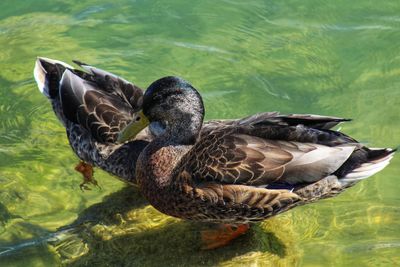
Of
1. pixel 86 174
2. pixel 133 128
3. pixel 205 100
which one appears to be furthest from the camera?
pixel 205 100

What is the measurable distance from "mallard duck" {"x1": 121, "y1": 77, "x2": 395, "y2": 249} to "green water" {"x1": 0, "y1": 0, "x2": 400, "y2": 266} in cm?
36

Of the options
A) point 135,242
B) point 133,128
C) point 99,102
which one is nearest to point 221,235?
point 135,242

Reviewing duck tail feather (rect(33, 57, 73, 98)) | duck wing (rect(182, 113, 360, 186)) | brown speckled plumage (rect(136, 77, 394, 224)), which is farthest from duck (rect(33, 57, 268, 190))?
duck wing (rect(182, 113, 360, 186))

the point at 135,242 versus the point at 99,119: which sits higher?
the point at 99,119

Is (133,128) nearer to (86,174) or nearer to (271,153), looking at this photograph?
(86,174)

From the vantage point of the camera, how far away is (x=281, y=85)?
7746 millimetres

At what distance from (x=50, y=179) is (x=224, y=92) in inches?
81.9

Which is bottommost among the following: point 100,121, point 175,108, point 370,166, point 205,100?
point 205,100

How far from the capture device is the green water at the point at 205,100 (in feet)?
18.4

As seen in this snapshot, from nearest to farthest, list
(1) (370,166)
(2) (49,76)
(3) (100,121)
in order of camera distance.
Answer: (1) (370,166), (3) (100,121), (2) (49,76)

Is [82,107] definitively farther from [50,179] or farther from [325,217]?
[325,217]

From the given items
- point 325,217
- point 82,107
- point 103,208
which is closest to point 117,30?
point 82,107

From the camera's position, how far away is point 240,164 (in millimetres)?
5090

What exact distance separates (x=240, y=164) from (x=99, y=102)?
1876 mm
